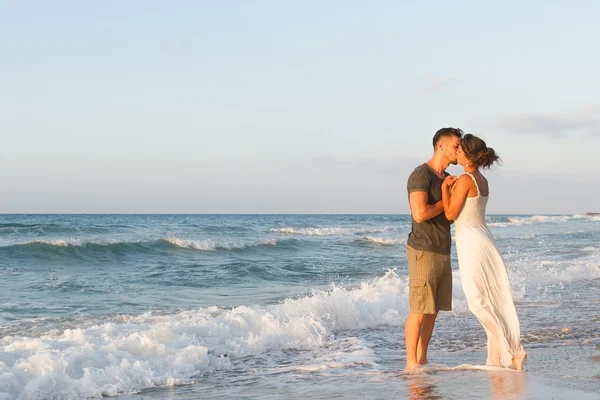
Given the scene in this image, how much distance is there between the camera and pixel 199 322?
741cm

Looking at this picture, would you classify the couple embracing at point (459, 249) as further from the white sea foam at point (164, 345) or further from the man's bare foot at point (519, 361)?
the white sea foam at point (164, 345)

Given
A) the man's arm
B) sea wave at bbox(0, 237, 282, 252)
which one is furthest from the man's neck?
sea wave at bbox(0, 237, 282, 252)

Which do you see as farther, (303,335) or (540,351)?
(303,335)

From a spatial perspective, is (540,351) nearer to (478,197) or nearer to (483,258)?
(483,258)

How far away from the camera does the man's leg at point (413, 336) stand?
5137 mm

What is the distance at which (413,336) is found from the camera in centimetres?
516

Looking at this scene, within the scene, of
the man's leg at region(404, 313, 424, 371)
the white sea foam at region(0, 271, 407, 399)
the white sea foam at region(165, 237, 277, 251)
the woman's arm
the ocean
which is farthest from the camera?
the white sea foam at region(165, 237, 277, 251)

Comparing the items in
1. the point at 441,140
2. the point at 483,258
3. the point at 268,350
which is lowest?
the point at 268,350

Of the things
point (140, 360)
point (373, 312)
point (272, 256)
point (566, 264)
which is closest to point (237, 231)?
point (272, 256)

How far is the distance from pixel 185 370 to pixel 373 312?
12.1 ft

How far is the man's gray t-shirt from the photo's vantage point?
Answer: 493 centimetres

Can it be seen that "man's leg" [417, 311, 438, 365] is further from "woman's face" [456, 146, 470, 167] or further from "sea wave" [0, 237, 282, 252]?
"sea wave" [0, 237, 282, 252]

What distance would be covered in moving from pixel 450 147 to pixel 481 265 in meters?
0.93

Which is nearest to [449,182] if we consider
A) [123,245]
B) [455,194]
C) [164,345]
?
[455,194]
